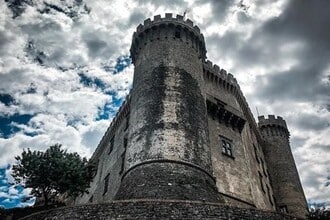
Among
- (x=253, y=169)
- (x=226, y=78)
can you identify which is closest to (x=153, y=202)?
(x=253, y=169)

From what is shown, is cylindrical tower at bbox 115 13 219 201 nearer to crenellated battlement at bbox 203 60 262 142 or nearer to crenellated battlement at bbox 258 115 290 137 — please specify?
crenellated battlement at bbox 203 60 262 142

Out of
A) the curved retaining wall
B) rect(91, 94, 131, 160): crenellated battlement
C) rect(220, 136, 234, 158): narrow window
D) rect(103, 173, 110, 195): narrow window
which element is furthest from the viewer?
rect(91, 94, 131, 160): crenellated battlement

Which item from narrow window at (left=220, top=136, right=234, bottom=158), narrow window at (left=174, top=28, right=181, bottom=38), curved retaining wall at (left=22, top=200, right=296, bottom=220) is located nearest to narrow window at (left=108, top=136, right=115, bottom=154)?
narrow window at (left=220, top=136, right=234, bottom=158)

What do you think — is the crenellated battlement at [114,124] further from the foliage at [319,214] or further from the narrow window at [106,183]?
the foliage at [319,214]

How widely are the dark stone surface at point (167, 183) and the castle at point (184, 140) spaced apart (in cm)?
5

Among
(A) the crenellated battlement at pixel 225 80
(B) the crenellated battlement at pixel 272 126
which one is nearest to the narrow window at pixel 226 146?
(A) the crenellated battlement at pixel 225 80

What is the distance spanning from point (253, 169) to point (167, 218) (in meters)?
16.0

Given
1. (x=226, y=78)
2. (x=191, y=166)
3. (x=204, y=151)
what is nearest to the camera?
(x=191, y=166)

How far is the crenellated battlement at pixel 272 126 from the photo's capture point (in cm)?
3589

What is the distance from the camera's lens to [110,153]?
3045 cm

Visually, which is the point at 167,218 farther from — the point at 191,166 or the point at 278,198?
the point at 278,198

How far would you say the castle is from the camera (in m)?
17.4

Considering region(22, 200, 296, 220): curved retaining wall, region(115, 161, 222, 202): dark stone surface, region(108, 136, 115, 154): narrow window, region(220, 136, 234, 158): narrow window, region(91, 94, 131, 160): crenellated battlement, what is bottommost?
region(22, 200, 296, 220): curved retaining wall

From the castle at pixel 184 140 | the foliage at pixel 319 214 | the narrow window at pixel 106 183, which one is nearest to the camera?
the foliage at pixel 319 214
